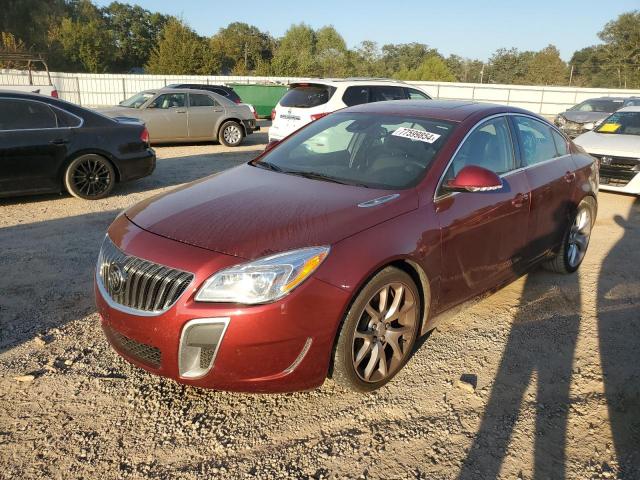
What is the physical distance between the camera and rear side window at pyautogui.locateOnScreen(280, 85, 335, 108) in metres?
9.69

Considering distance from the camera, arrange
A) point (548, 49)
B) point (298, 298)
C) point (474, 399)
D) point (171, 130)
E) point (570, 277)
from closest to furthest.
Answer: point (298, 298) → point (474, 399) → point (570, 277) → point (171, 130) → point (548, 49)

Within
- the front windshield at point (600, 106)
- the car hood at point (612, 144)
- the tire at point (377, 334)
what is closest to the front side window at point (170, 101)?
the car hood at point (612, 144)

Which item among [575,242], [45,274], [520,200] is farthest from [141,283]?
A: [575,242]

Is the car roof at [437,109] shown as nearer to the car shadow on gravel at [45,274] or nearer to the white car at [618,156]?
the car shadow on gravel at [45,274]

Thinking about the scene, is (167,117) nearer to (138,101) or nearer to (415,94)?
(138,101)

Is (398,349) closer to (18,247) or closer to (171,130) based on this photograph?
(18,247)

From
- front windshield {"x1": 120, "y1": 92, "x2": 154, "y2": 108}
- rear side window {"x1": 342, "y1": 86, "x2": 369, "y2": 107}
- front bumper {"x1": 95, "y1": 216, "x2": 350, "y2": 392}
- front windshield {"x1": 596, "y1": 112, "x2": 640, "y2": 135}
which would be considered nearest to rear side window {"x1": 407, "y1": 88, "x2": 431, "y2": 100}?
rear side window {"x1": 342, "y1": 86, "x2": 369, "y2": 107}

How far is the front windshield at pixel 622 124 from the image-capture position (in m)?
9.50

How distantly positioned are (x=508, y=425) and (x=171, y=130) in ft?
38.6

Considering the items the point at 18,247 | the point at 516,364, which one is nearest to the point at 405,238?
the point at 516,364

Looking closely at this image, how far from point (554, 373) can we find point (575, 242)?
7.11ft

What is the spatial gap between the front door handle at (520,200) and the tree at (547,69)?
59.2m

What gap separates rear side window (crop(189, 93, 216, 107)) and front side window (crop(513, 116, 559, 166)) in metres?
10.3

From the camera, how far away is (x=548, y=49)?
2549 inches
